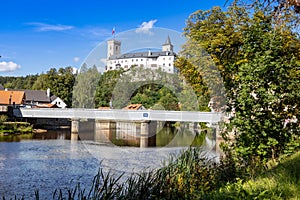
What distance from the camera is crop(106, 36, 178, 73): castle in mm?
13961

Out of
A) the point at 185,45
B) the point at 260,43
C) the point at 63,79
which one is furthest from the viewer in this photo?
the point at 63,79

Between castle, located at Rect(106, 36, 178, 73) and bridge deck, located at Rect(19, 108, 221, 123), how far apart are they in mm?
5771

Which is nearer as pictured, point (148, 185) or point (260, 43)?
point (148, 185)

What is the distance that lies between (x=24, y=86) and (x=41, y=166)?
257 ft

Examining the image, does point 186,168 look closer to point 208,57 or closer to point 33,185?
point 33,185

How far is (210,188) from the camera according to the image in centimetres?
664

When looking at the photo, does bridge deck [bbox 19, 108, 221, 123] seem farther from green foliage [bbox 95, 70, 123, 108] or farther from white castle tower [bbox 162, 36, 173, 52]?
white castle tower [bbox 162, 36, 173, 52]

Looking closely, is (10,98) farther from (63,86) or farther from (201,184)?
(201,184)

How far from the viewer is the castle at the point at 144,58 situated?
45.8 feet

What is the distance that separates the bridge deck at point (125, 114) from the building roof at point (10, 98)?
1053cm

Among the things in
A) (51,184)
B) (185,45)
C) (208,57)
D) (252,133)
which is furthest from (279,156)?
(185,45)

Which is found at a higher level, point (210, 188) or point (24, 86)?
point (24, 86)

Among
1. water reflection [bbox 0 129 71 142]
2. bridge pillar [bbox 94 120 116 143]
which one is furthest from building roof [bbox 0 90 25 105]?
water reflection [bbox 0 129 71 142]

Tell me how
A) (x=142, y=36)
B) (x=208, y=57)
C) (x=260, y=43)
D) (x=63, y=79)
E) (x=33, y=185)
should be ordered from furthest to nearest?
1. (x=63, y=79)
2. (x=208, y=57)
3. (x=142, y=36)
4. (x=33, y=185)
5. (x=260, y=43)
